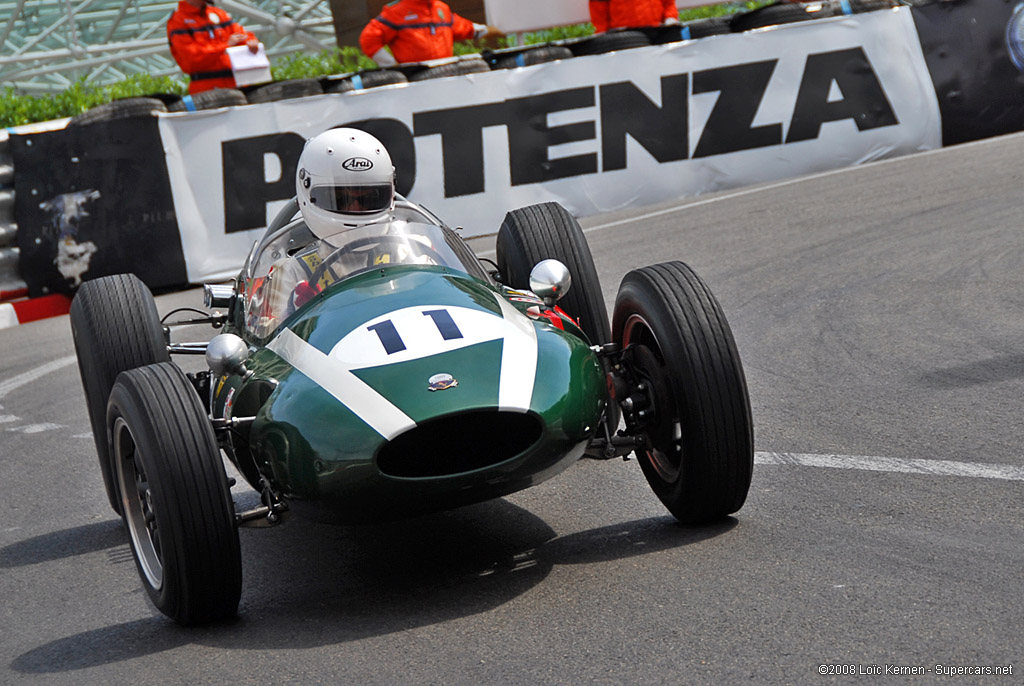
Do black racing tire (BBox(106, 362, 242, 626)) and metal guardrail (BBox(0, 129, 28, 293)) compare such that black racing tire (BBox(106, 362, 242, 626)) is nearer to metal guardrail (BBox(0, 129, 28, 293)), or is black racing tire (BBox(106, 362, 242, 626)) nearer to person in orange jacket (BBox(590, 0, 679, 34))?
metal guardrail (BBox(0, 129, 28, 293))

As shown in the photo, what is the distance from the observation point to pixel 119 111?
36.4ft

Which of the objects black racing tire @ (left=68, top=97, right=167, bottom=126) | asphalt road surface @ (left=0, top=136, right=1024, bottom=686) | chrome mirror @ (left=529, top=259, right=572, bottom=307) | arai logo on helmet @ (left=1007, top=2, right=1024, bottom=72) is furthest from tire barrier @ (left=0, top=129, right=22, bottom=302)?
arai logo on helmet @ (left=1007, top=2, right=1024, bottom=72)

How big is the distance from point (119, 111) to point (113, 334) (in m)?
6.16

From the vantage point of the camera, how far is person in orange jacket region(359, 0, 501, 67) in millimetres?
13422

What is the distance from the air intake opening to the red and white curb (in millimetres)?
7884

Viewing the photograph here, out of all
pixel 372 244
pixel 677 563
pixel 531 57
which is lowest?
pixel 677 563

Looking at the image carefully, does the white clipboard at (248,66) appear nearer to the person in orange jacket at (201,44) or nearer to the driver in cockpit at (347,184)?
the person in orange jacket at (201,44)

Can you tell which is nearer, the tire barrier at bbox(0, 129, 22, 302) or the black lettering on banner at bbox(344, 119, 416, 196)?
the tire barrier at bbox(0, 129, 22, 302)

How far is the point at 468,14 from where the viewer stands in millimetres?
18594

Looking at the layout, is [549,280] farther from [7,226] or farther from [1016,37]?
[1016,37]

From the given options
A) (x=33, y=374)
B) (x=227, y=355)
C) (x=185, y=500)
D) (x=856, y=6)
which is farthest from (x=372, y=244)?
(x=856, y=6)

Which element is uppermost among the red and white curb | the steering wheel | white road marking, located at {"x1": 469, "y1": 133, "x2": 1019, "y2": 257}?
the steering wheel

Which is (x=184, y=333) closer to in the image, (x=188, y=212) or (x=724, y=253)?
(x=188, y=212)

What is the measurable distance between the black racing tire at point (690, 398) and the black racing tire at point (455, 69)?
7604mm
